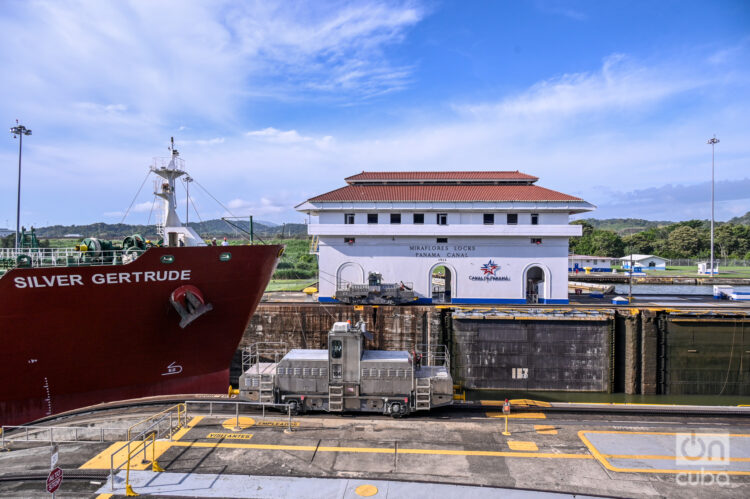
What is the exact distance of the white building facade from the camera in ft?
107

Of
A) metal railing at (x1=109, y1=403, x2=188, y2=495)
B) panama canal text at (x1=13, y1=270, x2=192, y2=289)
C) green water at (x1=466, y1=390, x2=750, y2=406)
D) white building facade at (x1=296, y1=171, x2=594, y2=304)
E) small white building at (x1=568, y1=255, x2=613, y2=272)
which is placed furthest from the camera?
small white building at (x1=568, y1=255, x2=613, y2=272)

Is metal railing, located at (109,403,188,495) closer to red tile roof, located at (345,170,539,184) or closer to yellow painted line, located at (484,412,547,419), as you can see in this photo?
yellow painted line, located at (484,412,547,419)

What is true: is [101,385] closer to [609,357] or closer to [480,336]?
[480,336]

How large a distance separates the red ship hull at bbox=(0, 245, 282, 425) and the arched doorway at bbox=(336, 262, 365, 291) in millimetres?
13971

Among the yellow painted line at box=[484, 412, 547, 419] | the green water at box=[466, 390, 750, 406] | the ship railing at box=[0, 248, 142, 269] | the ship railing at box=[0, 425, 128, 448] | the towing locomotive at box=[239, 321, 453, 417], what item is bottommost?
the green water at box=[466, 390, 750, 406]

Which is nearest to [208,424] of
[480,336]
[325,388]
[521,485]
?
[325,388]

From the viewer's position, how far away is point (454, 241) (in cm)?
3309

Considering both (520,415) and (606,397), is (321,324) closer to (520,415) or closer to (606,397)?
(520,415)

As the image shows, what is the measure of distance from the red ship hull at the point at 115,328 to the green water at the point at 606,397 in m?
16.5

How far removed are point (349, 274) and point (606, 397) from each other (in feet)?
66.3

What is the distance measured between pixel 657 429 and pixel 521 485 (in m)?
8.22

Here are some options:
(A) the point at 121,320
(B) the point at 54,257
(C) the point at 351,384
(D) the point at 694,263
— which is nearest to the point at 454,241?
(C) the point at 351,384

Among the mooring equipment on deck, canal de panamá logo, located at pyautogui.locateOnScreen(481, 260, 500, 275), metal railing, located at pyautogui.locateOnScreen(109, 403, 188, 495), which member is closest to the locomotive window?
metal railing, located at pyautogui.locateOnScreen(109, 403, 188, 495)

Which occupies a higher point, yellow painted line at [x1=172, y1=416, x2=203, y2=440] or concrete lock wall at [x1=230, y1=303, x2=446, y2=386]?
concrete lock wall at [x1=230, y1=303, x2=446, y2=386]
